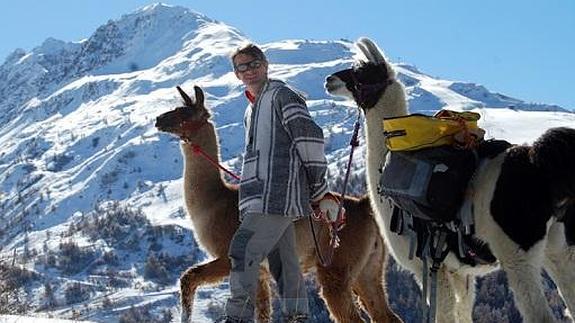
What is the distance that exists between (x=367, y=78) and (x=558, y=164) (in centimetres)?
241

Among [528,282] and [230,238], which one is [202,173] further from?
[528,282]

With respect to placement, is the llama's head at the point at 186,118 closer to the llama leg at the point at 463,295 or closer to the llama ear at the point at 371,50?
the llama ear at the point at 371,50

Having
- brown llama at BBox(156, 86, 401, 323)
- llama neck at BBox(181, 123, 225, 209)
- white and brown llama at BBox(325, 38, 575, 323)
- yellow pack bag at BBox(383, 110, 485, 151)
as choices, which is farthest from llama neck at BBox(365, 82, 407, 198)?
llama neck at BBox(181, 123, 225, 209)

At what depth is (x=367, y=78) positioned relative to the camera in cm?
677

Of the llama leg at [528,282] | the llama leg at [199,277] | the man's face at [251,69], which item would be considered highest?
the man's face at [251,69]

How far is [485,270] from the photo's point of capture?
557 centimetres

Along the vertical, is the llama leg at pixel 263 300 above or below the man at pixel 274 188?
below

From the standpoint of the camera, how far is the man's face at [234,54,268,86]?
19.9 ft

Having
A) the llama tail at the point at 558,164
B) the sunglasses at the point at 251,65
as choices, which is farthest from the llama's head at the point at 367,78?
the llama tail at the point at 558,164

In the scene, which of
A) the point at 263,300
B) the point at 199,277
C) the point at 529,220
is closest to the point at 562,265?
the point at 529,220

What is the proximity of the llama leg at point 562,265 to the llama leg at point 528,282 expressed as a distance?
34 cm

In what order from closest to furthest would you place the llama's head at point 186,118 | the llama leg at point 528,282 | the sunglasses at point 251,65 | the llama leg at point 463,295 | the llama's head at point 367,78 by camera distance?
1. the llama leg at point 528,282
2. the llama leg at point 463,295
3. the sunglasses at point 251,65
4. the llama's head at point 367,78
5. the llama's head at point 186,118

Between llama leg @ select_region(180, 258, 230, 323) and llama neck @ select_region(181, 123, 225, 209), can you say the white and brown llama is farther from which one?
llama neck @ select_region(181, 123, 225, 209)

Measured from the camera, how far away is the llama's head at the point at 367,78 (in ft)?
22.2
